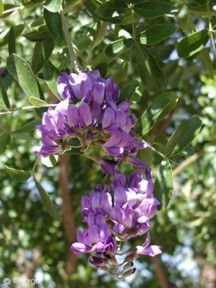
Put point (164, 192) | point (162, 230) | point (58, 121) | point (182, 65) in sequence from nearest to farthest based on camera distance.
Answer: point (58, 121), point (164, 192), point (182, 65), point (162, 230)

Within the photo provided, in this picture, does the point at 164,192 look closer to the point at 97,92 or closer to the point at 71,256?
the point at 97,92

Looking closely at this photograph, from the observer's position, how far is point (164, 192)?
1074 mm

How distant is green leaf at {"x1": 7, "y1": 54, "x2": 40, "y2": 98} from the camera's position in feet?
3.53

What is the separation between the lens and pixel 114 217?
94 centimetres

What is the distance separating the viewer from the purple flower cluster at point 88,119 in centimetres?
92

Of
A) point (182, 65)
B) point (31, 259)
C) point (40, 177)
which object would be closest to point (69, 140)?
point (182, 65)

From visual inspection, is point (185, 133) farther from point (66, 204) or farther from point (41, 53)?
point (66, 204)

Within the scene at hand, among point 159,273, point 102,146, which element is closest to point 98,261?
point 102,146

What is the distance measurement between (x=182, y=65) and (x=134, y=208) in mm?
1147

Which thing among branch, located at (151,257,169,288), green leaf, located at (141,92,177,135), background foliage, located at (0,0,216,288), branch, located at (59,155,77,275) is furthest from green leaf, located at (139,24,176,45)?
branch, located at (151,257,169,288)

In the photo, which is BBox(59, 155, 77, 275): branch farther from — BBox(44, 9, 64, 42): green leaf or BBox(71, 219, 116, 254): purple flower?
BBox(71, 219, 116, 254): purple flower

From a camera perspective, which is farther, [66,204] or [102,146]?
[66,204]

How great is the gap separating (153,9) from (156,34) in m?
0.05

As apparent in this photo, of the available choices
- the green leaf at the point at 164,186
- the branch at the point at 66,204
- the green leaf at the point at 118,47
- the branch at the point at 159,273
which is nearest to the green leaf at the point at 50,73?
the green leaf at the point at 118,47
